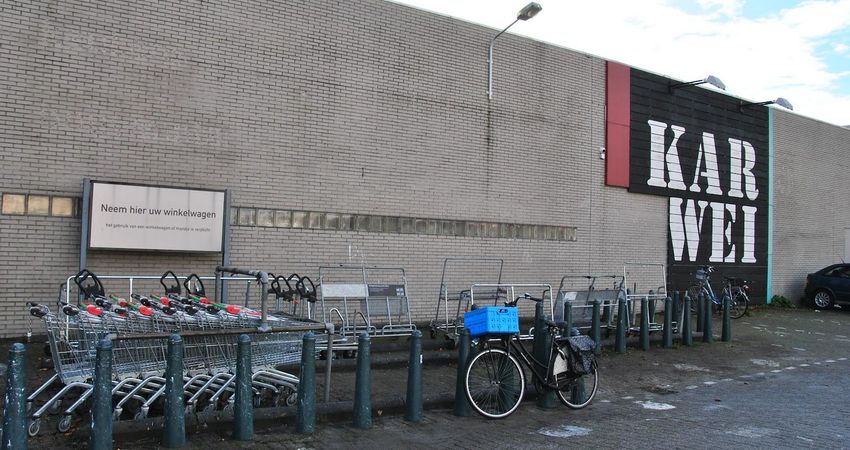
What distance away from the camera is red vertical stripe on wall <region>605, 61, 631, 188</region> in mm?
16344

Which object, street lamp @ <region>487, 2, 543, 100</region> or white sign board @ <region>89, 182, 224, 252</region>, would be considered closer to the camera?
white sign board @ <region>89, 182, 224, 252</region>

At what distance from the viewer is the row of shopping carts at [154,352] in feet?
19.9

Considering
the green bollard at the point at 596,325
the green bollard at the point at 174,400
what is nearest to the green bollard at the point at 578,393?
the green bollard at the point at 596,325

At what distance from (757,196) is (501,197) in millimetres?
10362

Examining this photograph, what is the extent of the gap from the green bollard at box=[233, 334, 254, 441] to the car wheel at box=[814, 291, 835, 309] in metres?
20.3

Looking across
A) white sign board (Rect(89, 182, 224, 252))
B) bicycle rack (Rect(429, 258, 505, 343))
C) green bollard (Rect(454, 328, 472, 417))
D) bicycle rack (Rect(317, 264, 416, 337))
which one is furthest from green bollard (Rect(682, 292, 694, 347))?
white sign board (Rect(89, 182, 224, 252))

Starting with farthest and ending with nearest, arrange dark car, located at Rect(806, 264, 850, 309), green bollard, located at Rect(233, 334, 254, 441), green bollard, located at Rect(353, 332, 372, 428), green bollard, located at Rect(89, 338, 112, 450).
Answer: dark car, located at Rect(806, 264, 850, 309) → green bollard, located at Rect(353, 332, 372, 428) → green bollard, located at Rect(233, 334, 254, 441) → green bollard, located at Rect(89, 338, 112, 450)

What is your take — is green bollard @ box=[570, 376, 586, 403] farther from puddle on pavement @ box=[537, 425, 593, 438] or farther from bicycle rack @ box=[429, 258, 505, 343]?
bicycle rack @ box=[429, 258, 505, 343]

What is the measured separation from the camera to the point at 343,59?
12352 mm

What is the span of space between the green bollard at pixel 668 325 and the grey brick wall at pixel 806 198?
35.4 ft

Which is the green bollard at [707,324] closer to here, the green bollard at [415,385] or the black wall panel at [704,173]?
the black wall panel at [704,173]

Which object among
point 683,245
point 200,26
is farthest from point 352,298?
point 683,245

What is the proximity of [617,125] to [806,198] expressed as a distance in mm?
9677

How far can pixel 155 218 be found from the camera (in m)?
10.4
